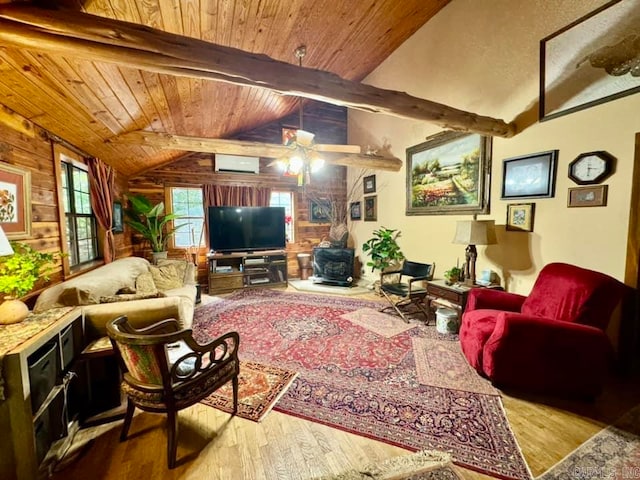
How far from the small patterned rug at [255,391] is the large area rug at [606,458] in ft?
5.36

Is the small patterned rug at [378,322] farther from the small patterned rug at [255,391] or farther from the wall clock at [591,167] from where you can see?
the wall clock at [591,167]

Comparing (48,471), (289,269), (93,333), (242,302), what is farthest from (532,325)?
(289,269)

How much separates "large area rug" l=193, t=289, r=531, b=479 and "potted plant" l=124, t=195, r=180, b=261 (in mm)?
1711

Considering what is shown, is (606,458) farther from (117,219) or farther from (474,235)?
(117,219)

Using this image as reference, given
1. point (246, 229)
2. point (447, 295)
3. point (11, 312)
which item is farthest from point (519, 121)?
point (11, 312)

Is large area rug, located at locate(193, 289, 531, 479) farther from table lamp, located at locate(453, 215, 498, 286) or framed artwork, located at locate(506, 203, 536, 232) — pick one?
framed artwork, located at locate(506, 203, 536, 232)

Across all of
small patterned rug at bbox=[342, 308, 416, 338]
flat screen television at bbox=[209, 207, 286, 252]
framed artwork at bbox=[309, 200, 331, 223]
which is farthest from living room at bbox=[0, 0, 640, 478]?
framed artwork at bbox=[309, 200, 331, 223]

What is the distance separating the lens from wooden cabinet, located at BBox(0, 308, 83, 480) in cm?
119

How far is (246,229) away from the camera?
5125 millimetres

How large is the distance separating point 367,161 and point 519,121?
2.12 metres

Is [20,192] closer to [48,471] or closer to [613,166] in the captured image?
[48,471]

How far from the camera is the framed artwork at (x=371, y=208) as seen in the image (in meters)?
5.33

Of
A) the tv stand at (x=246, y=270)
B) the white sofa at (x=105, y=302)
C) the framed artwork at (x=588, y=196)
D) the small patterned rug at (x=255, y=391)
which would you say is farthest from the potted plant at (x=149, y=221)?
the framed artwork at (x=588, y=196)

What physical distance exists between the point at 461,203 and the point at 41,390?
13.8ft
